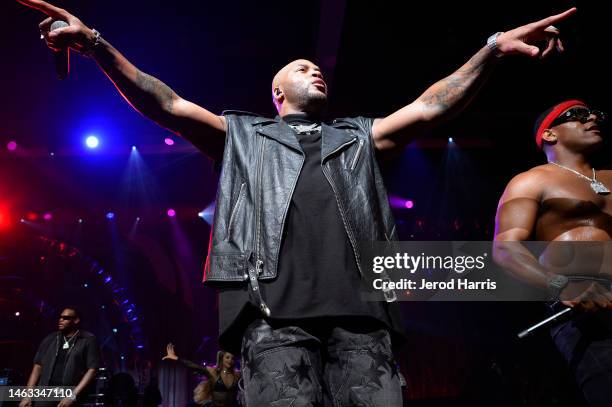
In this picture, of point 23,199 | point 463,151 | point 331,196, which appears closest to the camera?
point 331,196

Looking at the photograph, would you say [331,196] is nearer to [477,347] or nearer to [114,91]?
[114,91]

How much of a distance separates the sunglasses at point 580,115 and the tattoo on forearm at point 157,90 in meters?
2.69

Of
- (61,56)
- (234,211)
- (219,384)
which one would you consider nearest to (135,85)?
(61,56)

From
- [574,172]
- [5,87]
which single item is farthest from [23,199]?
[574,172]

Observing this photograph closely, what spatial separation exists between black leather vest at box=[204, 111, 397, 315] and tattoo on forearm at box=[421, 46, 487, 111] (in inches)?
12.2

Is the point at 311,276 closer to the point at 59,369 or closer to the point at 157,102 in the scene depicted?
the point at 157,102

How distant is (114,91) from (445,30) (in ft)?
18.4

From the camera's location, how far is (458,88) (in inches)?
89.2

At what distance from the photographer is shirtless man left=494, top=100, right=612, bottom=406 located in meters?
2.71

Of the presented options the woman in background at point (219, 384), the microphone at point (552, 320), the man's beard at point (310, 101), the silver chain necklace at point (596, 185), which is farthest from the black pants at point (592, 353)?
the woman in background at point (219, 384)

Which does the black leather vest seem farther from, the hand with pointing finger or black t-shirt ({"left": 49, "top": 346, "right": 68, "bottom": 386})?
black t-shirt ({"left": 49, "top": 346, "right": 68, "bottom": 386})

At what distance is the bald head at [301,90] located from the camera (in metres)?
2.52

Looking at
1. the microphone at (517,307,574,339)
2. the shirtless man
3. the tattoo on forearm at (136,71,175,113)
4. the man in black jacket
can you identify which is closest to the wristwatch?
the shirtless man

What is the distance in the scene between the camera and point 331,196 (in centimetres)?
211
